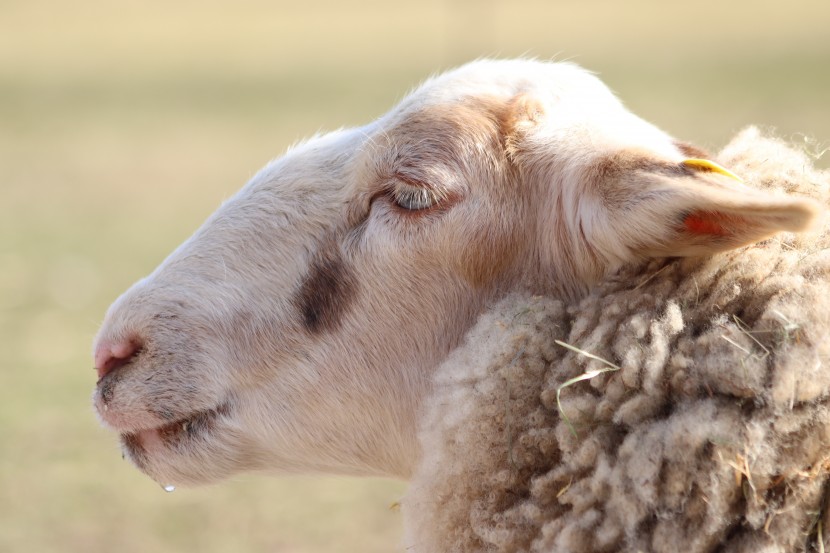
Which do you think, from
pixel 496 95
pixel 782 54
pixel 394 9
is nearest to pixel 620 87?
pixel 782 54

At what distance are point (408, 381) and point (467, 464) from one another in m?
0.38

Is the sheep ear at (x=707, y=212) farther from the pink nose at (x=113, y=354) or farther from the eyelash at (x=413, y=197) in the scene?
the pink nose at (x=113, y=354)

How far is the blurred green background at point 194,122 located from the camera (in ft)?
17.2

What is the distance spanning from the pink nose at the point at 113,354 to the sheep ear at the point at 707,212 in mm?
1301

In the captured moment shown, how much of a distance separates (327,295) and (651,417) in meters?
0.93

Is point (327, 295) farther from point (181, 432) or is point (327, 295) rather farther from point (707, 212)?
point (707, 212)

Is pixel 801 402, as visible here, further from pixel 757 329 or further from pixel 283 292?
pixel 283 292

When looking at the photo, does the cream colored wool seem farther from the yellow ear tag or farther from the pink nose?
the pink nose

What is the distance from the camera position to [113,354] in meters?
2.58

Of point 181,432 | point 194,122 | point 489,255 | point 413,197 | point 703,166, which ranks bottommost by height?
point 194,122

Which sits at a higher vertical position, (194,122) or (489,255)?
(489,255)

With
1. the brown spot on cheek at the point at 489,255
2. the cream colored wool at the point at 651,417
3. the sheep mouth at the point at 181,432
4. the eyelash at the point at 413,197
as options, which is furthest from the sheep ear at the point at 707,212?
the sheep mouth at the point at 181,432

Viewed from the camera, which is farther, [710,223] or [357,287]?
[357,287]

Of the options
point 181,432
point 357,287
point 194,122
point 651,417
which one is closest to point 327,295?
point 357,287
